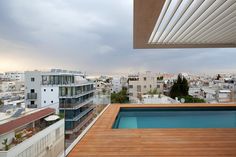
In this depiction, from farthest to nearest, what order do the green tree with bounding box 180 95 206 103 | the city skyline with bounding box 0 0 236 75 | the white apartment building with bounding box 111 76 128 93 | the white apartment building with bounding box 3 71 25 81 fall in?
the white apartment building with bounding box 3 71 25 81, the white apartment building with bounding box 111 76 128 93, the city skyline with bounding box 0 0 236 75, the green tree with bounding box 180 95 206 103

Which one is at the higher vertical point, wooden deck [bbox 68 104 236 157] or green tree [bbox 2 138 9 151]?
green tree [bbox 2 138 9 151]

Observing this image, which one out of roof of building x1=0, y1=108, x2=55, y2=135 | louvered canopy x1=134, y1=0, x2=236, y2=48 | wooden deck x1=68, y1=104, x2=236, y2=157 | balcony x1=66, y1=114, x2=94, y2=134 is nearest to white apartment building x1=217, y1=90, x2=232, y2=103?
louvered canopy x1=134, y1=0, x2=236, y2=48

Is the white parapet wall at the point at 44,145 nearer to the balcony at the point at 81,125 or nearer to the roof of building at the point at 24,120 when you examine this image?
the roof of building at the point at 24,120

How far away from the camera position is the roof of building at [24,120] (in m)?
2.06

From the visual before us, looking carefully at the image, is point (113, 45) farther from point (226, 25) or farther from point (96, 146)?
point (96, 146)

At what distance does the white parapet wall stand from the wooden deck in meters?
0.51

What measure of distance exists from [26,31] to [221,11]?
17765 mm

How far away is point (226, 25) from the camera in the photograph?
643cm

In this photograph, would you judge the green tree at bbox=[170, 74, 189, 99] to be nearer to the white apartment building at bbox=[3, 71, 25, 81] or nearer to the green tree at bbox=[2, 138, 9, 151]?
the green tree at bbox=[2, 138, 9, 151]

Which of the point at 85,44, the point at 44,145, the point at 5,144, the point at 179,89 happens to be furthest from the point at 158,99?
the point at 85,44

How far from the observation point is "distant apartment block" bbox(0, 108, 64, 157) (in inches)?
78.4

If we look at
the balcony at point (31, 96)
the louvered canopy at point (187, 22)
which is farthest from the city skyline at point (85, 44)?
the balcony at point (31, 96)

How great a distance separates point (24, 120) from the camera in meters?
2.42

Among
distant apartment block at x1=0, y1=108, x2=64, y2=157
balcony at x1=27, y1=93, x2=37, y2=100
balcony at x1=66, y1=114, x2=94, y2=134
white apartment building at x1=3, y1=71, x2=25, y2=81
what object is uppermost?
white apartment building at x1=3, y1=71, x2=25, y2=81
